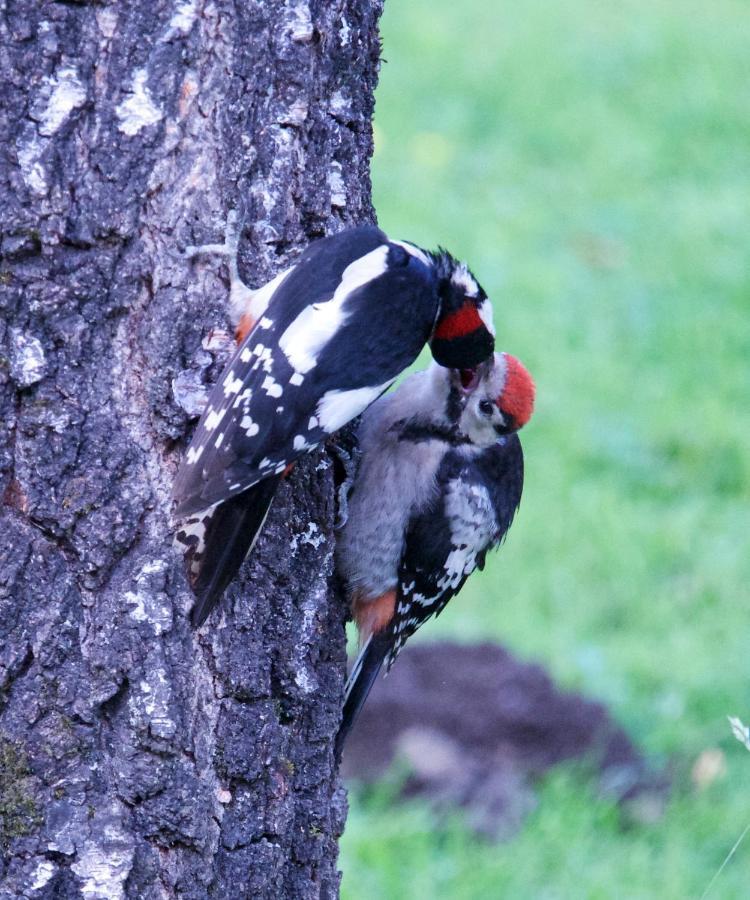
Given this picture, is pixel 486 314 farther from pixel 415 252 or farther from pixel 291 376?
pixel 291 376

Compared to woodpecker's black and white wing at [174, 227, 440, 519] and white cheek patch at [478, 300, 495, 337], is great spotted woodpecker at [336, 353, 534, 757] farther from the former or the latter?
woodpecker's black and white wing at [174, 227, 440, 519]

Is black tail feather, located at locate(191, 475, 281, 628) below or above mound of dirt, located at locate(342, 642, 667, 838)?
below

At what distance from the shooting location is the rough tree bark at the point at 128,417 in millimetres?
2176

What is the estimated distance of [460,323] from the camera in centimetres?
302

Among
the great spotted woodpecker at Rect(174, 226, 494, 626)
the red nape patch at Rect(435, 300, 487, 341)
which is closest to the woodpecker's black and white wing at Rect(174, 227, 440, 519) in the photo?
the great spotted woodpecker at Rect(174, 226, 494, 626)

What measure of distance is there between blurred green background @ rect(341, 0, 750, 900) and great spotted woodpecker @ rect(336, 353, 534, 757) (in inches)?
39.3

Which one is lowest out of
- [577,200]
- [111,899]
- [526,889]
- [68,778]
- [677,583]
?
[111,899]

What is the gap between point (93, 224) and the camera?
2.21m

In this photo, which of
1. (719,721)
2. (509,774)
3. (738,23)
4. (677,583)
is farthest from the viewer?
(738,23)

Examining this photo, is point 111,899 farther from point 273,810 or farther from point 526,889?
point 526,889

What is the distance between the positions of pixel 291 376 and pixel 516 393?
81cm

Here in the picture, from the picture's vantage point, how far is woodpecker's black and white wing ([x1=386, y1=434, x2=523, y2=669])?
10.4ft

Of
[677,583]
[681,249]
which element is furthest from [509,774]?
[681,249]

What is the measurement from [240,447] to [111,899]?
2.63 feet
